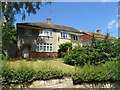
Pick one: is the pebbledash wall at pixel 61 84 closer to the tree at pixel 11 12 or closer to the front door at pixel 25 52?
the tree at pixel 11 12

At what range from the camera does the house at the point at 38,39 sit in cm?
2011

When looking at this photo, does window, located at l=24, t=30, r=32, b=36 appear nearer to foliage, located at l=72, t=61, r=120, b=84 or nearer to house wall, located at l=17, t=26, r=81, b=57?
house wall, located at l=17, t=26, r=81, b=57

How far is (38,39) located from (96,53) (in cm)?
1457

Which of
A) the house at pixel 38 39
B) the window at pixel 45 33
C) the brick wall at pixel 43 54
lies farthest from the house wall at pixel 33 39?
the brick wall at pixel 43 54

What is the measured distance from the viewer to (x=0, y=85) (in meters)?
4.51

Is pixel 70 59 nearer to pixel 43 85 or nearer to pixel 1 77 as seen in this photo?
pixel 43 85

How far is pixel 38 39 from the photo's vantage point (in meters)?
21.5

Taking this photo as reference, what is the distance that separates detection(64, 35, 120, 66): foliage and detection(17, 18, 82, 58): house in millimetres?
12078

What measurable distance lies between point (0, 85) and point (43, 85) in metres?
1.87

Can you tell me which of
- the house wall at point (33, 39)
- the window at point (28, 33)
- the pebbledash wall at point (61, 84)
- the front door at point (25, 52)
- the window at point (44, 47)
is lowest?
the pebbledash wall at point (61, 84)

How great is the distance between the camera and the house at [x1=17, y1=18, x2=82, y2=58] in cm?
2011

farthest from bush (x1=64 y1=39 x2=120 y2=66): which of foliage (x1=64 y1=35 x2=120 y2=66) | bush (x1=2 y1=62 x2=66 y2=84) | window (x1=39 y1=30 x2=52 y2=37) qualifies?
window (x1=39 y1=30 x2=52 y2=37)

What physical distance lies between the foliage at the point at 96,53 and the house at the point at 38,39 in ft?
39.6

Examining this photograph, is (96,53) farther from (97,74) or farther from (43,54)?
(43,54)
